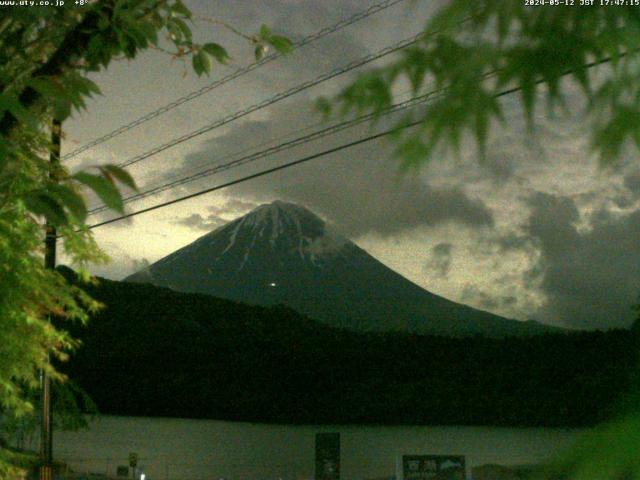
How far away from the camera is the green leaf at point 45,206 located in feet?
5.07

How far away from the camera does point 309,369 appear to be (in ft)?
79.3

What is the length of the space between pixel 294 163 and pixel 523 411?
38.9ft

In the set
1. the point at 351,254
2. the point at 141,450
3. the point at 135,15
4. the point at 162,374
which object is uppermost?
the point at 351,254

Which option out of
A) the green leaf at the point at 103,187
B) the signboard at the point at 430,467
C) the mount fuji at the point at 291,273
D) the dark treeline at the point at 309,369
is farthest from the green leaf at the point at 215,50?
the mount fuji at the point at 291,273

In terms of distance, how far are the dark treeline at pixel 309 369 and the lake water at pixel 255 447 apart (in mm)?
369

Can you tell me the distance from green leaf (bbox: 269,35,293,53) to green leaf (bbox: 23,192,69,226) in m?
1.18

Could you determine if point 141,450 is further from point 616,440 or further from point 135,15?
point 616,440

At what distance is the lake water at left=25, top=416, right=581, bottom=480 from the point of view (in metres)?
18.7

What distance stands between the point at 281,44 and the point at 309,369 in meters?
22.0

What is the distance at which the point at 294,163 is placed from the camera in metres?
8.34

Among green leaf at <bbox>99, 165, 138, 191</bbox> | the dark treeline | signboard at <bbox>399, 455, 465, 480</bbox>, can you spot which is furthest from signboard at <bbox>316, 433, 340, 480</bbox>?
green leaf at <bbox>99, 165, 138, 191</bbox>

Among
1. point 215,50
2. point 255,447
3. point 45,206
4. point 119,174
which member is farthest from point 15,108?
point 255,447

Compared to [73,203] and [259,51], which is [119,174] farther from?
[259,51]

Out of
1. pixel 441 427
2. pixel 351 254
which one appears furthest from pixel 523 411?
pixel 351 254
